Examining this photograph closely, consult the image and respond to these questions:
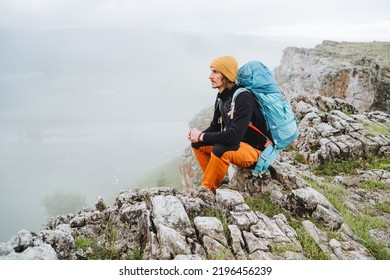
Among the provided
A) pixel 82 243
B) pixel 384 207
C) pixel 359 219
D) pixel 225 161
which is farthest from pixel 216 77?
pixel 384 207

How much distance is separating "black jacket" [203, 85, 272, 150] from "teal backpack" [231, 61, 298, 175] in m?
0.19

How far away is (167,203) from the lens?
7.89 metres

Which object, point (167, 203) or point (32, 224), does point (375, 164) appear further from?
point (32, 224)

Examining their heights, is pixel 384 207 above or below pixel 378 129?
below

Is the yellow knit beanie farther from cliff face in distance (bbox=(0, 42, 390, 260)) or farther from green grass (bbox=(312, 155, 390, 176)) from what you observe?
green grass (bbox=(312, 155, 390, 176))

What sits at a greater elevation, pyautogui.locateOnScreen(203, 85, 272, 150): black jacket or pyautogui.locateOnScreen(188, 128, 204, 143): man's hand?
pyautogui.locateOnScreen(203, 85, 272, 150): black jacket

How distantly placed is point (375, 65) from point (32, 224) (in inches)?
5049

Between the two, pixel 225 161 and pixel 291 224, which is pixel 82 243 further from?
pixel 291 224

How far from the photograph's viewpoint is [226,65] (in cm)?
822

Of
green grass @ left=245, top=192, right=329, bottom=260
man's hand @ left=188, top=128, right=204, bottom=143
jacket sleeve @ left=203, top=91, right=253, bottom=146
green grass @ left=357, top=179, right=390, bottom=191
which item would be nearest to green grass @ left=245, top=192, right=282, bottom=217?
green grass @ left=245, top=192, right=329, bottom=260

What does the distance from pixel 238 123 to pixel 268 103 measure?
1342mm

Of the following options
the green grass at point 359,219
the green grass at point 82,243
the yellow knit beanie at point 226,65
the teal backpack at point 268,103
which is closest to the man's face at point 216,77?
the yellow knit beanie at point 226,65

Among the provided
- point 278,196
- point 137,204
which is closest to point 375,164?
point 278,196

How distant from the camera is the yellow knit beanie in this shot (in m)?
8.21
